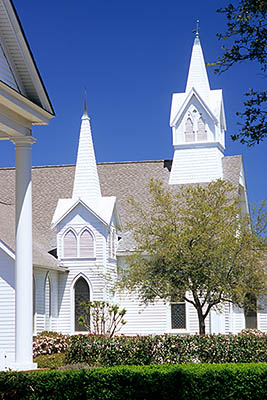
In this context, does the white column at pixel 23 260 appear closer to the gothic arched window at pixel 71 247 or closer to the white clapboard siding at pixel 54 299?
the white clapboard siding at pixel 54 299

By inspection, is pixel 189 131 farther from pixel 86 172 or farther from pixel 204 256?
pixel 204 256

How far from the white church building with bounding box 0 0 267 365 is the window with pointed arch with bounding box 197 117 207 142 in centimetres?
6

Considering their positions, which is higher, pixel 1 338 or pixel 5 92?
pixel 5 92

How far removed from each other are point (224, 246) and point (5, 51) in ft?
48.5

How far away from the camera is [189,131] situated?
43844mm

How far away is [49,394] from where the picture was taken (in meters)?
12.8

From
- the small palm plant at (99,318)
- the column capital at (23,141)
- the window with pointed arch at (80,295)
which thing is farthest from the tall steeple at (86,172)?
the column capital at (23,141)

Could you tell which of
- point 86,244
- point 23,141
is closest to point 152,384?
point 23,141

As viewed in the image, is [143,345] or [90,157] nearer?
[143,345]

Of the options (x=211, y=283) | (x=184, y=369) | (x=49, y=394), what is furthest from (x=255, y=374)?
(x=211, y=283)

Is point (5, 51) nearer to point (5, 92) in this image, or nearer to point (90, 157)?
point (5, 92)

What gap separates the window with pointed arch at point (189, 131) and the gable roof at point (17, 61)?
94.8 feet

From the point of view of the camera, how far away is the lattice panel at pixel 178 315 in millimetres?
36500

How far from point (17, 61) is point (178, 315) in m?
24.0
